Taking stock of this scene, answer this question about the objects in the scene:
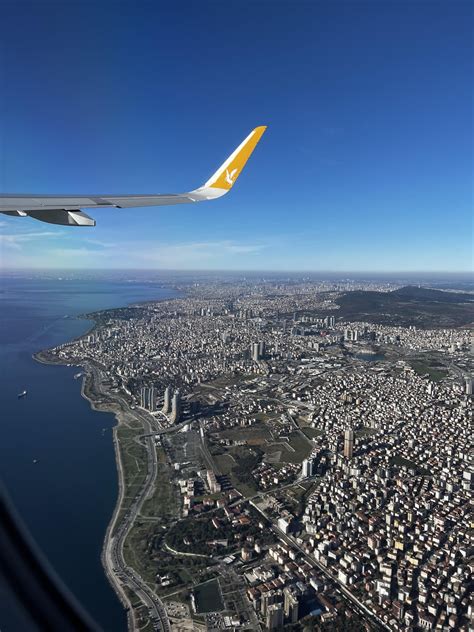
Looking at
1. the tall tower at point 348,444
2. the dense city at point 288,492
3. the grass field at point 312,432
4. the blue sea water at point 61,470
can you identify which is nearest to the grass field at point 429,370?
the dense city at point 288,492

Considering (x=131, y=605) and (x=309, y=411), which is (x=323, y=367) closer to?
(x=309, y=411)

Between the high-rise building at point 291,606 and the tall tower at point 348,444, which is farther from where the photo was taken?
the tall tower at point 348,444

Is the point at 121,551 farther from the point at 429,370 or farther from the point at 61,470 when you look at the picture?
the point at 429,370

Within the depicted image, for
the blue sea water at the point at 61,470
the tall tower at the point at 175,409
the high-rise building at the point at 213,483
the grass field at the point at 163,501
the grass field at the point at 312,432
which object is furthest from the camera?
the tall tower at the point at 175,409

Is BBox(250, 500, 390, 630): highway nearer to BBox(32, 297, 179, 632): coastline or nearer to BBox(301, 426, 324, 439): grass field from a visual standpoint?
BBox(32, 297, 179, 632): coastline

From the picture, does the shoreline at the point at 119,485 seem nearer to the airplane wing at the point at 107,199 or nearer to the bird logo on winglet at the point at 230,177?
the airplane wing at the point at 107,199
